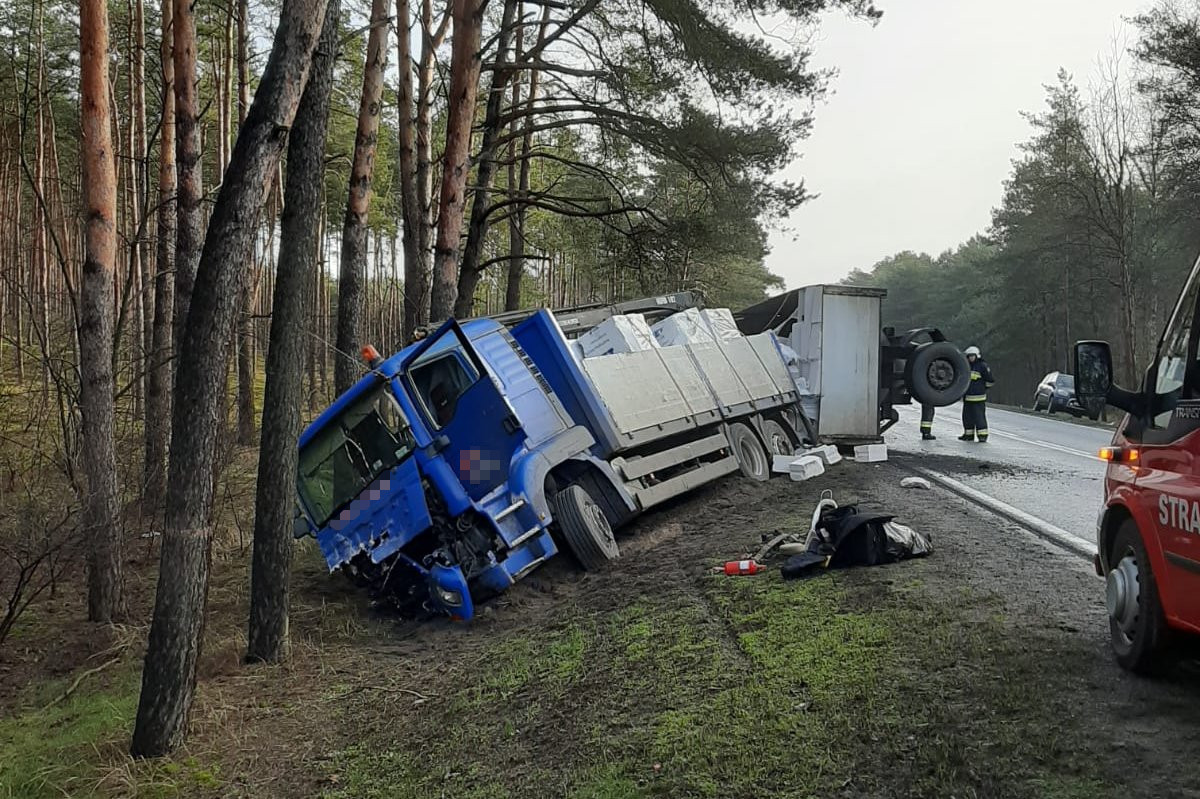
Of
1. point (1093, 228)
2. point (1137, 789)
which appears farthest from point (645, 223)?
point (1093, 228)

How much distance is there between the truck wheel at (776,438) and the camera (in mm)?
12430

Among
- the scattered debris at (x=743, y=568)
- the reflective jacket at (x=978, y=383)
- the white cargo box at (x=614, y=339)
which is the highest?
the white cargo box at (x=614, y=339)

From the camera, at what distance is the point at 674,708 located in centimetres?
441

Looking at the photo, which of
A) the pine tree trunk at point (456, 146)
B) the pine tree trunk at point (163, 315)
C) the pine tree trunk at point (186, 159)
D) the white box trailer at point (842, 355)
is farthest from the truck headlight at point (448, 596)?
the white box trailer at point (842, 355)

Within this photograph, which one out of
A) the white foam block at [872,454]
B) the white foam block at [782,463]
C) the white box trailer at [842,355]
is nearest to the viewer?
the white foam block at [782,463]

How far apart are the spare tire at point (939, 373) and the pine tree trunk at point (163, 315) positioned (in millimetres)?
10583

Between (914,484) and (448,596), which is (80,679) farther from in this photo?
(914,484)

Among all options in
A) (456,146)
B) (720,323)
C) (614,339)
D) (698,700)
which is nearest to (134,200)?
(456,146)

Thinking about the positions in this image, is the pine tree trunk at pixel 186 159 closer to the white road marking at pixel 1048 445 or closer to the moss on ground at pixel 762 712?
the moss on ground at pixel 762 712

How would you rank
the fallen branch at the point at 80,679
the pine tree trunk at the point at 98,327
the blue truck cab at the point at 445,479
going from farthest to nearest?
the blue truck cab at the point at 445,479 → the pine tree trunk at the point at 98,327 → the fallen branch at the point at 80,679

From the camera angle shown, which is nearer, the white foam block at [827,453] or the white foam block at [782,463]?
the white foam block at [782,463]

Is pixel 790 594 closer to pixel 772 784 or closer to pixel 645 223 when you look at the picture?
pixel 772 784

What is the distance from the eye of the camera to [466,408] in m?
8.18

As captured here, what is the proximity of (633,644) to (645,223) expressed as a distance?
10141 millimetres
